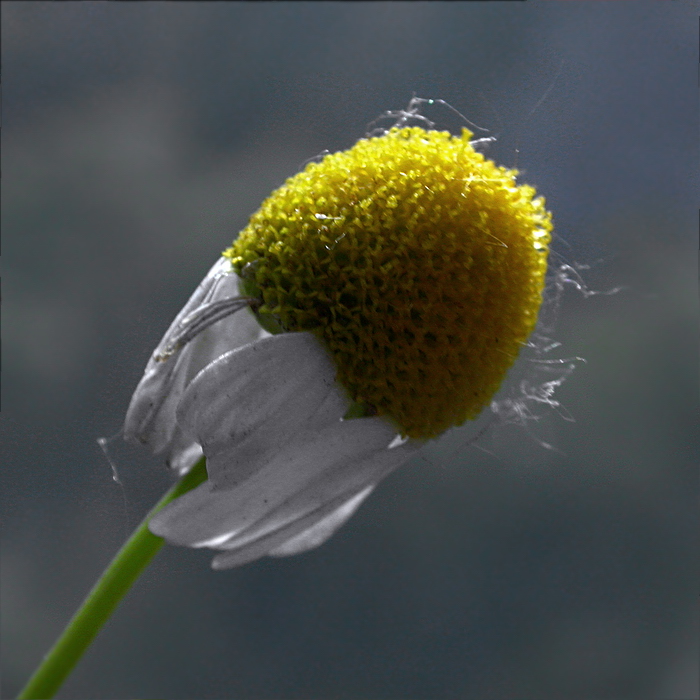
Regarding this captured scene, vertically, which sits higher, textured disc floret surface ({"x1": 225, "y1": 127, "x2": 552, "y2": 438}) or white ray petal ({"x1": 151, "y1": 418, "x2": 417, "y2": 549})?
textured disc floret surface ({"x1": 225, "y1": 127, "x2": 552, "y2": 438})

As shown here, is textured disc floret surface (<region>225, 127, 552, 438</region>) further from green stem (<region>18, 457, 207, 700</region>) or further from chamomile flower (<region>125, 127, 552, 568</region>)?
green stem (<region>18, 457, 207, 700</region>)

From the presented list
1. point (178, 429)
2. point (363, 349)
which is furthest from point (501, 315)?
point (178, 429)

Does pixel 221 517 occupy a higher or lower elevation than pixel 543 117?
lower

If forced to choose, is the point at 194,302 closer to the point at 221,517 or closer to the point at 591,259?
the point at 221,517

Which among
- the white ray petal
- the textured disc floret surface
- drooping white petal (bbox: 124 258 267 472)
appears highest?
the textured disc floret surface

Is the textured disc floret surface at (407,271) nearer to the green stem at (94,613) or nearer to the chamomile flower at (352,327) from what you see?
the chamomile flower at (352,327)

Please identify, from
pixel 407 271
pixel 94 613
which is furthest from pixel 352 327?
pixel 94 613

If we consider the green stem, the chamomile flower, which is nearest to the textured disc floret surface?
the chamomile flower
